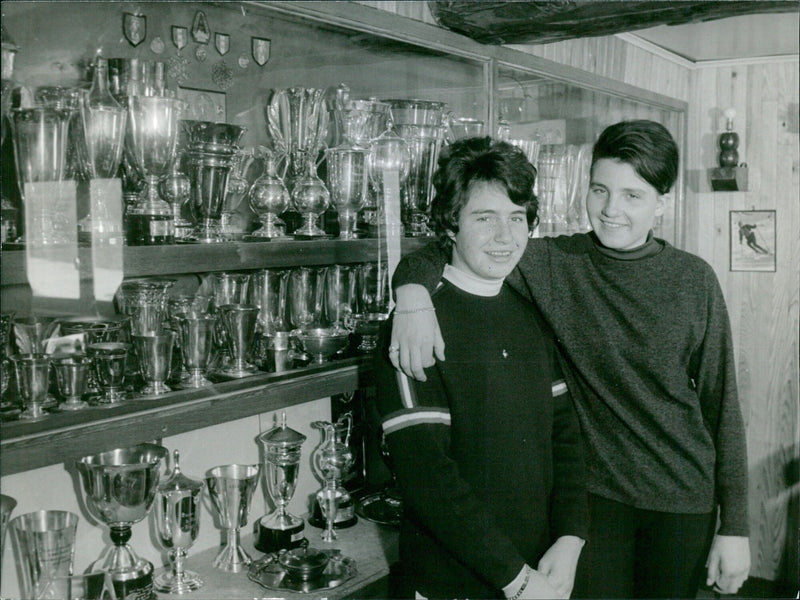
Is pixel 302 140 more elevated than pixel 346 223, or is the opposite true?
pixel 302 140

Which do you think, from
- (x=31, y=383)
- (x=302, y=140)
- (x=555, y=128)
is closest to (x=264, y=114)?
(x=302, y=140)

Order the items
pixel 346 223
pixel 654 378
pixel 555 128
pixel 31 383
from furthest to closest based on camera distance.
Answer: pixel 555 128
pixel 346 223
pixel 654 378
pixel 31 383

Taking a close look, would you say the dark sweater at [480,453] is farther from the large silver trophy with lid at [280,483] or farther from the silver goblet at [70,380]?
the silver goblet at [70,380]

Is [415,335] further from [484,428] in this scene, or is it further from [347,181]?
[347,181]

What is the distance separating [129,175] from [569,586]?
3.96 feet

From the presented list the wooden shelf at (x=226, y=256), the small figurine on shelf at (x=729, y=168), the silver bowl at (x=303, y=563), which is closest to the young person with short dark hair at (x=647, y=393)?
the wooden shelf at (x=226, y=256)

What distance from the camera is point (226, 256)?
5.19ft

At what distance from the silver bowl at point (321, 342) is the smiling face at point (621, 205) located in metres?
0.66

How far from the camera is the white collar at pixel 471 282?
1.59m

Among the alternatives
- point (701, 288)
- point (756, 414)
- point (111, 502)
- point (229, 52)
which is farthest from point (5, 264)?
point (756, 414)

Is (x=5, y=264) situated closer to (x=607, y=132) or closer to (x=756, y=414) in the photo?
(x=607, y=132)

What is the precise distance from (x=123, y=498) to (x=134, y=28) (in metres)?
0.94

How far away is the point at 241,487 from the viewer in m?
1.73

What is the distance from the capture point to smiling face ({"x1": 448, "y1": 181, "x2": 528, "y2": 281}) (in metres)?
1.55
